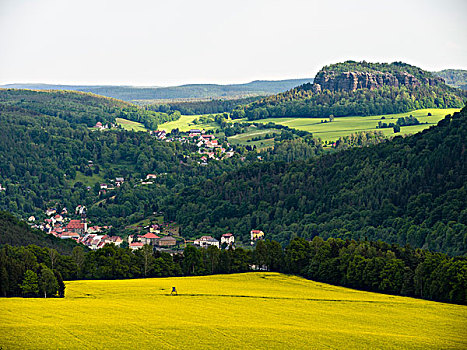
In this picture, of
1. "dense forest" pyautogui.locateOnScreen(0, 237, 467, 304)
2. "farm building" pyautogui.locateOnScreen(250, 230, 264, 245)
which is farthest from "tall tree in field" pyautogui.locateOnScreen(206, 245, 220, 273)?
"farm building" pyautogui.locateOnScreen(250, 230, 264, 245)

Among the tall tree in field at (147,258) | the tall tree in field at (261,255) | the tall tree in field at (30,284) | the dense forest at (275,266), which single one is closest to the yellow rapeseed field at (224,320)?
the tall tree in field at (30,284)

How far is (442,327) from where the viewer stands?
44438 mm

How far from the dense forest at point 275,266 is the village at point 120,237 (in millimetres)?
32889

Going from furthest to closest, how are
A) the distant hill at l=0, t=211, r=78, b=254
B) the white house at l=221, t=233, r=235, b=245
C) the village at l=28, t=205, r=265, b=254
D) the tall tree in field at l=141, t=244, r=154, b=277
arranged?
the white house at l=221, t=233, r=235, b=245
the village at l=28, t=205, r=265, b=254
the distant hill at l=0, t=211, r=78, b=254
the tall tree in field at l=141, t=244, r=154, b=277

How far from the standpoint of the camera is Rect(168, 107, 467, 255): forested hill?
358ft

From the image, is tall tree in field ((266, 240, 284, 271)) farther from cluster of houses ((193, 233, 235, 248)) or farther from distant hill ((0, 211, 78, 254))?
cluster of houses ((193, 233, 235, 248))

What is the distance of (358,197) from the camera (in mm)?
130375

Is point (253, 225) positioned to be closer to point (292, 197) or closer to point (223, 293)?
point (292, 197)

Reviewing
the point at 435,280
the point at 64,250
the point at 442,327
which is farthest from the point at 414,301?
the point at 64,250

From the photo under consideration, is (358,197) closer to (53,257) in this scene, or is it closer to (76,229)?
(76,229)

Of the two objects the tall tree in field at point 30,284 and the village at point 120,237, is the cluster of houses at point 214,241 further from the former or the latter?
the tall tree in field at point 30,284

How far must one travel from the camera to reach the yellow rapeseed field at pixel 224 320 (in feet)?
123

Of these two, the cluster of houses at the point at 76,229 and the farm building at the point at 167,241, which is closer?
the farm building at the point at 167,241

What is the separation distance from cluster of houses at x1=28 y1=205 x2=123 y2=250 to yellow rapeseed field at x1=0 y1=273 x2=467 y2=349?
76.3 meters
